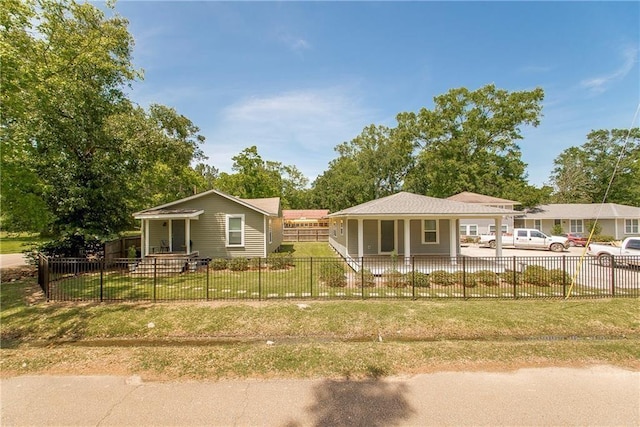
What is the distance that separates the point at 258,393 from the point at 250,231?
12996 mm

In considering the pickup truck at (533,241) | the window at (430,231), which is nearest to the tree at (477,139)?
the pickup truck at (533,241)

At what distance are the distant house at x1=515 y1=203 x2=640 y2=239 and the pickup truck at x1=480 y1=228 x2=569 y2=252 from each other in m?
8.21

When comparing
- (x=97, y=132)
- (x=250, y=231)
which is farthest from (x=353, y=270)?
(x=97, y=132)

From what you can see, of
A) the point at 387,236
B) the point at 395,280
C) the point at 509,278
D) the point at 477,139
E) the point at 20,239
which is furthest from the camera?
the point at 477,139

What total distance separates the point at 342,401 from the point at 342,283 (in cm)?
646

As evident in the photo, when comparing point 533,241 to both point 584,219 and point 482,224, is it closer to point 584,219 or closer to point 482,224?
point 482,224

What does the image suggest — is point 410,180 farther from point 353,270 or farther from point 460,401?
point 460,401

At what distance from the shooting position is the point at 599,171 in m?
52.0

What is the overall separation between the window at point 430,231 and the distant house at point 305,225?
750 inches

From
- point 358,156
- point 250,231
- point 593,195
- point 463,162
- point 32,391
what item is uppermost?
point 358,156

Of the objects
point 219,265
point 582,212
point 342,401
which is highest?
point 582,212

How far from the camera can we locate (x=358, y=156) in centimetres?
5053

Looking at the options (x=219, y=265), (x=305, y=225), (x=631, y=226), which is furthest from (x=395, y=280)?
(x=305, y=225)

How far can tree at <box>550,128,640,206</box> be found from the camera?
149 feet
